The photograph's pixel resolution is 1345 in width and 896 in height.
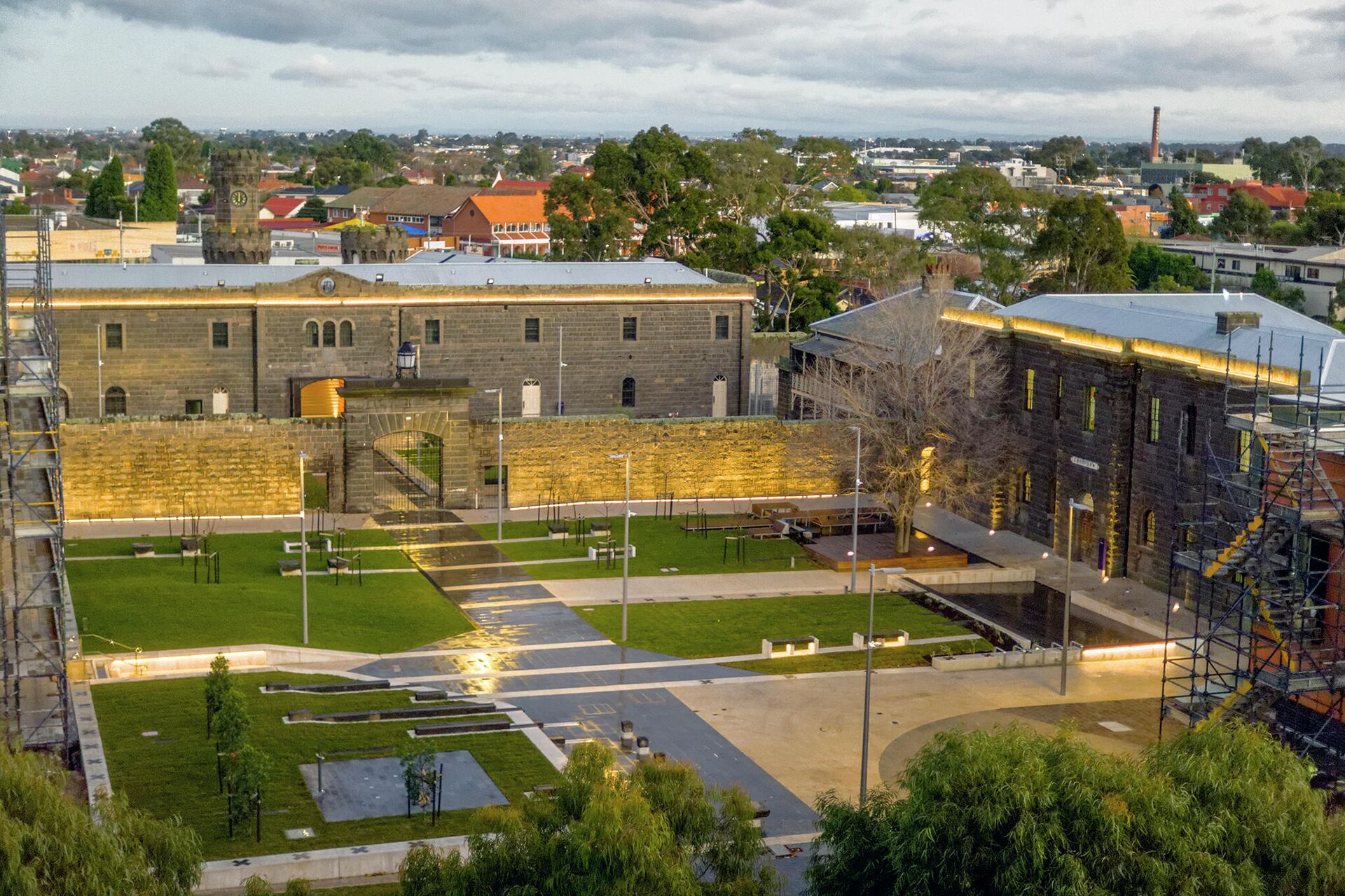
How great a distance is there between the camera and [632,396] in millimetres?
72688

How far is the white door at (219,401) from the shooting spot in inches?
2601

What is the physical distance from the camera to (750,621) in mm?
47344

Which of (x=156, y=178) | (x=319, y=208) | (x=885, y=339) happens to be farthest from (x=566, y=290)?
(x=319, y=208)

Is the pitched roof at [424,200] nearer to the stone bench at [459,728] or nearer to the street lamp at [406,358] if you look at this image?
the street lamp at [406,358]

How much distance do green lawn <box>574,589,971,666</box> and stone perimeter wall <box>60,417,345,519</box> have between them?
51.3 feet

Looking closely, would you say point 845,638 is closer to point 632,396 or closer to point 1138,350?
point 1138,350

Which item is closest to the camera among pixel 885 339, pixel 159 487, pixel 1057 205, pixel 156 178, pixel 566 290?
pixel 159 487

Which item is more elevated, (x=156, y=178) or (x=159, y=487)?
(x=156, y=178)

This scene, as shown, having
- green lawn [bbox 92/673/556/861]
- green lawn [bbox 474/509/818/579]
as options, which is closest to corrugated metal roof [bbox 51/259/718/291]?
green lawn [bbox 474/509/818/579]

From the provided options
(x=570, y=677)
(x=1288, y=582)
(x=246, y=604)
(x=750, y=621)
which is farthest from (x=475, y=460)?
(x=1288, y=582)

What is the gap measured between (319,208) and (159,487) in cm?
11555

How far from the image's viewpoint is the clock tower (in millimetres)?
78938

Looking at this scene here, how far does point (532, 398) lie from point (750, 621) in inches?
→ 1023

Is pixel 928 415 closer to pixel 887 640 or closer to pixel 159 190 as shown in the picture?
pixel 887 640
